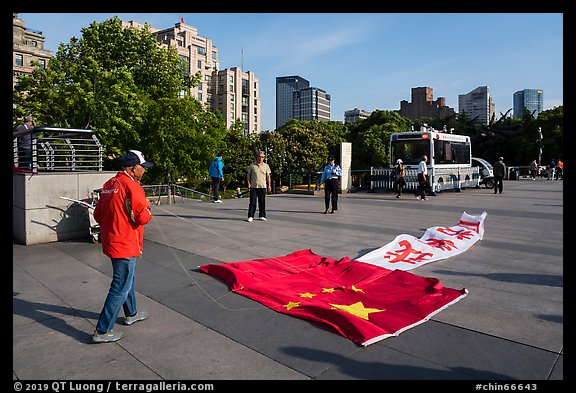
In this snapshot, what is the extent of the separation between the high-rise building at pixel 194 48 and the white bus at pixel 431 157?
88.0m

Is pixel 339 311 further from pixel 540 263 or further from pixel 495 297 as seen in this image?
pixel 540 263

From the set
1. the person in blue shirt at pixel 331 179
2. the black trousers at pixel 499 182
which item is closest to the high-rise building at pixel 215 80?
the black trousers at pixel 499 182

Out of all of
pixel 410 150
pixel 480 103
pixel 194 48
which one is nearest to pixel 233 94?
pixel 194 48

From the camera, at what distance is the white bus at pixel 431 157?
21250 mm

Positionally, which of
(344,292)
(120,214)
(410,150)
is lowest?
(344,292)

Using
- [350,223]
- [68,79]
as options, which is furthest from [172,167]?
[350,223]

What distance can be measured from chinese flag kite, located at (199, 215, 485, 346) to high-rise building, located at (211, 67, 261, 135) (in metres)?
110

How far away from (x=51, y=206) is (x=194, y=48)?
109093 millimetres

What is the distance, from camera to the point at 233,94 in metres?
121

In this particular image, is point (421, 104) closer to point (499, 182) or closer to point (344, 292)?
point (499, 182)

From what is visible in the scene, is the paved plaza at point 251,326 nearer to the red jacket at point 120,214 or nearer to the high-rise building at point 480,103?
the red jacket at point 120,214

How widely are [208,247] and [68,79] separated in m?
21.4

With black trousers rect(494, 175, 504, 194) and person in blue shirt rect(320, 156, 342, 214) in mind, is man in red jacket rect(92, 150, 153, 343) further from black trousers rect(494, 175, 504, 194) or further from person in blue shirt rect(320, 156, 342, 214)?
black trousers rect(494, 175, 504, 194)

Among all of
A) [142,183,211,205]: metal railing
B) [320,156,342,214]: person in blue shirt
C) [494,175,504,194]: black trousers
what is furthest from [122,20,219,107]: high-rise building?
[320,156,342,214]: person in blue shirt
